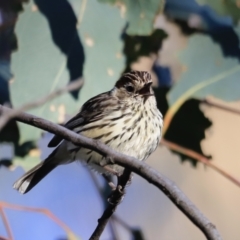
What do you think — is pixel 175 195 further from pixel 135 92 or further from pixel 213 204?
pixel 213 204

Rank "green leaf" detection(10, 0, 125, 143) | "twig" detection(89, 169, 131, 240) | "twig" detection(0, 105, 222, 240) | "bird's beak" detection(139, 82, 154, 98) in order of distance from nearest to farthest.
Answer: "twig" detection(0, 105, 222, 240), "twig" detection(89, 169, 131, 240), "green leaf" detection(10, 0, 125, 143), "bird's beak" detection(139, 82, 154, 98)

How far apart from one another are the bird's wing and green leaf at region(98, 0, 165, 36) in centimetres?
27

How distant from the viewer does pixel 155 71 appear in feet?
9.29

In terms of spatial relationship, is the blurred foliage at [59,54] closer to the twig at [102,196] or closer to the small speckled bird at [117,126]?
the small speckled bird at [117,126]

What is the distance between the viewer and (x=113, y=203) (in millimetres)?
1768

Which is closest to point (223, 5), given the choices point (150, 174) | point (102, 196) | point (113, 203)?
point (102, 196)

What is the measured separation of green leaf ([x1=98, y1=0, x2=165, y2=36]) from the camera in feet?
8.30

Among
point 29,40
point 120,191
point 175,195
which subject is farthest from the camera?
point 29,40

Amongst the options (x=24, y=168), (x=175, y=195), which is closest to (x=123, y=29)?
(x=24, y=168)

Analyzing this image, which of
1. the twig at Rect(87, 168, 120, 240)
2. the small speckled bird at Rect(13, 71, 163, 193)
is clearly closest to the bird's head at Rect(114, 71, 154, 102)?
the small speckled bird at Rect(13, 71, 163, 193)

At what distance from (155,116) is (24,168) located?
0.49 meters

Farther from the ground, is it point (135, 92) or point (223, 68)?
point (223, 68)

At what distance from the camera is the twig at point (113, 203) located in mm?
1702

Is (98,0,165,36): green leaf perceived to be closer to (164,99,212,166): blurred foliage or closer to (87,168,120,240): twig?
(164,99,212,166): blurred foliage
